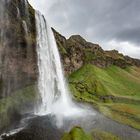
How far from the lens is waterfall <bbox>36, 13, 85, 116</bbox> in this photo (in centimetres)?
9669

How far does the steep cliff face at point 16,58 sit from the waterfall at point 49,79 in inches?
152

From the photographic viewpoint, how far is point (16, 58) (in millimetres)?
86438

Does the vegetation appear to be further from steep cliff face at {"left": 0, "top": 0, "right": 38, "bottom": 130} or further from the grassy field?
the grassy field

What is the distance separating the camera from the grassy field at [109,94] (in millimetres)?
100688

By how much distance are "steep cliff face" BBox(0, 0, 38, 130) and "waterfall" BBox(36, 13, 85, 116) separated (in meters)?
3.86

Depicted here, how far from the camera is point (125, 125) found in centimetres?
8425

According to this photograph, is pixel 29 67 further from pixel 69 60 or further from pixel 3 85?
pixel 69 60

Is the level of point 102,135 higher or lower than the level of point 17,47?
lower

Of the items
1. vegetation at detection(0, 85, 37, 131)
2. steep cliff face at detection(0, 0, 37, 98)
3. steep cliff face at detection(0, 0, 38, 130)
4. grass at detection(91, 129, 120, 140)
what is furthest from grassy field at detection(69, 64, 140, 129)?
steep cliff face at detection(0, 0, 37, 98)

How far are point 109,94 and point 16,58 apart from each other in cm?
6211

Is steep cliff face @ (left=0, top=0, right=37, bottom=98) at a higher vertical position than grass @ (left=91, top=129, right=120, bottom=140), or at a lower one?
higher

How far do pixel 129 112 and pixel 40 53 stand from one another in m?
38.9

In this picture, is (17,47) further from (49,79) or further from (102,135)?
(102,135)

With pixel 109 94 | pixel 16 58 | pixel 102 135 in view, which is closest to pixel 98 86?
pixel 109 94
